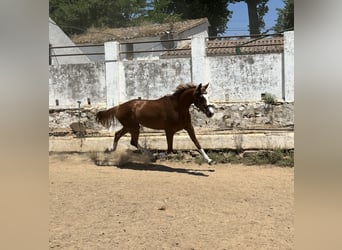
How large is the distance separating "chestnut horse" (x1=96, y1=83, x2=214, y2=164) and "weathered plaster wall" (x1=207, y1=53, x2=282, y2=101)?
0.64 m

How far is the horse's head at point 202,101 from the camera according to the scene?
5043mm

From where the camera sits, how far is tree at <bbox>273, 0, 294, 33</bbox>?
11.3ft

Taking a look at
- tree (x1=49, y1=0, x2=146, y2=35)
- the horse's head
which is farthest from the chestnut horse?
tree (x1=49, y1=0, x2=146, y2=35)

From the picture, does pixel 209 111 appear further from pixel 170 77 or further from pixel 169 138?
pixel 170 77

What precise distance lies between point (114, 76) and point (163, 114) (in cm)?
116

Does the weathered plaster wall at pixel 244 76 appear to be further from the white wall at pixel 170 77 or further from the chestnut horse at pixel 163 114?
the chestnut horse at pixel 163 114

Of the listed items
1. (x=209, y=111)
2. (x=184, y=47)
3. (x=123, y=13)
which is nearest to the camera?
(x=209, y=111)

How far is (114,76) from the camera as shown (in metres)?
6.12

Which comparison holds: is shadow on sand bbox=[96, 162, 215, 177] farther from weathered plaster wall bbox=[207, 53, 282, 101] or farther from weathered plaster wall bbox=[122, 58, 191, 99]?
weathered plaster wall bbox=[207, 53, 282, 101]

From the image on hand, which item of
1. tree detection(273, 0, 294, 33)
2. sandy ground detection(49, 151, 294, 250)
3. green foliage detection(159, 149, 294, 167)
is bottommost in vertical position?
sandy ground detection(49, 151, 294, 250)

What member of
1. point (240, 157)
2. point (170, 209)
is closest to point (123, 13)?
point (240, 157)

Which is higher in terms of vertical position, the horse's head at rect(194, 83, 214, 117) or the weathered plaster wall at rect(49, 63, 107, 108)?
the weathered plaster wall at rect(49, 63, 107, 108)
